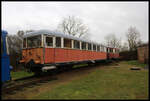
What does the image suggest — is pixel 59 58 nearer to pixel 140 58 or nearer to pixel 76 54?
pixel 76 54

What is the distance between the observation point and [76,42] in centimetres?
1280

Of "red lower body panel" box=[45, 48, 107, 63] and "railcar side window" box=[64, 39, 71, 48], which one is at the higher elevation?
"railcar side window" box=[64, 39, 71, 48]

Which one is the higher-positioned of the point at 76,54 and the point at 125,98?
the point at 76,54

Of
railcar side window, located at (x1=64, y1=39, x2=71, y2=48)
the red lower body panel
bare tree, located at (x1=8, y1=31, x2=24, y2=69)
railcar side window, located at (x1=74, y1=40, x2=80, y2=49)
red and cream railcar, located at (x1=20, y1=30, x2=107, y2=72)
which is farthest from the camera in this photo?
bare tree, located at (x1=8, y1=31, x2=24, y2=69)

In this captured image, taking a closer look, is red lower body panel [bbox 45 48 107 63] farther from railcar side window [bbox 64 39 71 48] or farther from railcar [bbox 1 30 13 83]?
railcar [bbox 1 30 13 83]

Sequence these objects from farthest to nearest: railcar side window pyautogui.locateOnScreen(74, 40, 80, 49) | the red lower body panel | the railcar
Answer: railcar side window pyautogui.locateOnScreen(74, 40, 80, 49) < the red lower body panel < the railcar

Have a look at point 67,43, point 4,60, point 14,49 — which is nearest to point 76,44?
point 67,43

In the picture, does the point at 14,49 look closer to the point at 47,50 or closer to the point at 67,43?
the point at 67,43

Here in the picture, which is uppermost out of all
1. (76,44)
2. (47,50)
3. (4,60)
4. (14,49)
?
(76,44)

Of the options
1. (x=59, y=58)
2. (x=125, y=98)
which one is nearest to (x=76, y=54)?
(x=59, y=58)

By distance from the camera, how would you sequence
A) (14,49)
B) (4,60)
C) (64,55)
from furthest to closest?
(14,49) → (64,55) → (4,60)

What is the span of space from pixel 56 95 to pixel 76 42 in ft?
25.0

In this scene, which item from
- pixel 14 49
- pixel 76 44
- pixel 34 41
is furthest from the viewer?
pixel 14 49

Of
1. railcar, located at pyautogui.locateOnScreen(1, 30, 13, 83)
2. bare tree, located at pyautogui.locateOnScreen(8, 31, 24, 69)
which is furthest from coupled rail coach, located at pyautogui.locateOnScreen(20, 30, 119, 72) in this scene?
bare tree, located at pyautogui.locateOnScreen(8, 31, 24, 69)
